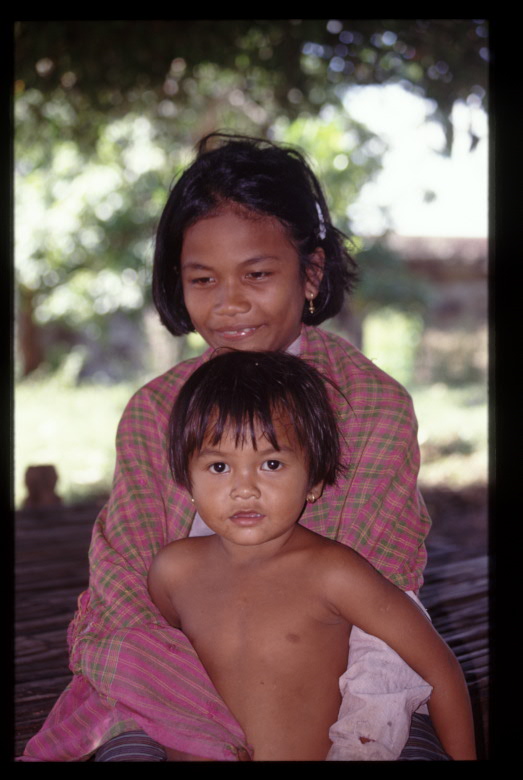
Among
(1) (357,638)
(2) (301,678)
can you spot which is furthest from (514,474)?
(2) (301,678)

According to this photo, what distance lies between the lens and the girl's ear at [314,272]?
73.8 inches

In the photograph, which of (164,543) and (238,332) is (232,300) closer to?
(238,332)

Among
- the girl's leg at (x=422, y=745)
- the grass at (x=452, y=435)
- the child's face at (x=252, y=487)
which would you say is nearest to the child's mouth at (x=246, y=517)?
the child's face at (x=252, y=487)

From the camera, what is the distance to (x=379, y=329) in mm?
11656

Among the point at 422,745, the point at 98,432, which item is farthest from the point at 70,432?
the point at 422,745

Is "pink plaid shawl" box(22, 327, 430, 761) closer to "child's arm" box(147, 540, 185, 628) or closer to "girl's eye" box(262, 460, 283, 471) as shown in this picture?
"child's arm" box(147, 540, 185, 628)

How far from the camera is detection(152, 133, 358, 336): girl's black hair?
180cm

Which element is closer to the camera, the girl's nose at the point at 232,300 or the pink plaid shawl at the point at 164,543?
the pink plaid shawl at the point at 164,543

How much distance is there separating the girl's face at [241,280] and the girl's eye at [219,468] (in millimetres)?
291

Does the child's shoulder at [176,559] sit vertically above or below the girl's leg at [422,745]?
above

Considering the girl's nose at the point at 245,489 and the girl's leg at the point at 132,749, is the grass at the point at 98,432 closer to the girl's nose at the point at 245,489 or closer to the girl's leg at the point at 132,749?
the girl's leg at the point at 132,749

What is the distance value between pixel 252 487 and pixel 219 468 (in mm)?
73

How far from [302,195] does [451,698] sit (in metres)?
1.03

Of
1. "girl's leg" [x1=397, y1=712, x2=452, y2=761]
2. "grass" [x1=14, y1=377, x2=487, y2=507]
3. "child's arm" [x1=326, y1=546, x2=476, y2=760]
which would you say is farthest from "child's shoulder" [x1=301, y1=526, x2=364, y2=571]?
"grass" [x1=14, y1=377, x2=487, y2=507]
